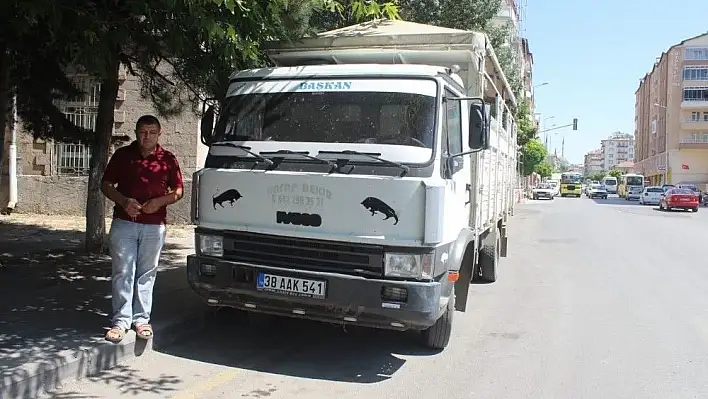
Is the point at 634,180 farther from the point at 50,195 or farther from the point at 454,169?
the point at 454,169

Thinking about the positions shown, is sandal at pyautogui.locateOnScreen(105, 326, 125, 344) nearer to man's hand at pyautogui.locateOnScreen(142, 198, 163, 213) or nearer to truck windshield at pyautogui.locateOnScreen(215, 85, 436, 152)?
man's hand at pyautogui.locateOnScreen(142, 198, 163, 213)

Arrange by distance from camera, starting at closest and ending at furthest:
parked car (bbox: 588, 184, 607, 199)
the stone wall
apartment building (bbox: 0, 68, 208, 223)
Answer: apartment building (bbox: 0, 68, 208, 223) → the stone wall → parked car (bbox: 588, 184, 607, 199)

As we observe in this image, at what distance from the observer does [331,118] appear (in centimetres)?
559

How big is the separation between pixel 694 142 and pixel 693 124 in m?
2.18

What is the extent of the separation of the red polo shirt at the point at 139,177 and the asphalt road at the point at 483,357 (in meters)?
1.23

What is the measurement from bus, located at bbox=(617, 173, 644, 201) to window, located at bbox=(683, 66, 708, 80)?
1720cm

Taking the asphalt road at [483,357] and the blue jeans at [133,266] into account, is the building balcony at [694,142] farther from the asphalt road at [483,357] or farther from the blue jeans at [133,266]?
the blue jeans at [133,266]

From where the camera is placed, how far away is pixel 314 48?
265 inches

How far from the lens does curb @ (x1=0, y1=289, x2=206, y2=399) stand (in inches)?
176

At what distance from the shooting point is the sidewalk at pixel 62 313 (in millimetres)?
4758

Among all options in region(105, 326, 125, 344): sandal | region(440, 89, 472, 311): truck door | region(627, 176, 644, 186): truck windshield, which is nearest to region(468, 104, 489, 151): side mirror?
region(440, 89, 472, 311): truck door

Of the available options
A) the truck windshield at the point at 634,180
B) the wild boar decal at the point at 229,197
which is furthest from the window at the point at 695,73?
the wild boar decal at the point at 229,197

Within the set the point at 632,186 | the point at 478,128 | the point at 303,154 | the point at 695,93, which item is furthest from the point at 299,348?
the point at 695,93

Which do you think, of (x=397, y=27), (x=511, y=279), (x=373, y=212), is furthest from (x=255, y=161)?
(x=511, y=279)
